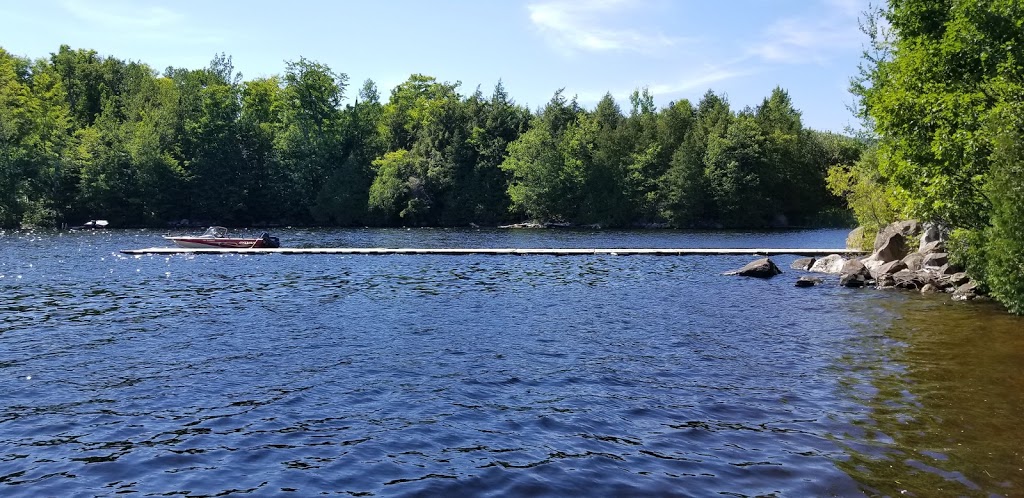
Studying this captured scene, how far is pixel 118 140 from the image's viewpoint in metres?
94.1

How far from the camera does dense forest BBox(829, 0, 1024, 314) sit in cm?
2089

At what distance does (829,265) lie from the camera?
1428 inches

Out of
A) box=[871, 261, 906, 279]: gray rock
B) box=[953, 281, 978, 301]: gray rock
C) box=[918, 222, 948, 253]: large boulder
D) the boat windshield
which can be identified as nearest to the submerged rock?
box=[871, 261, 906, 279]: gray rock

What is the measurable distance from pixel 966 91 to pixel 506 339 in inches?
718

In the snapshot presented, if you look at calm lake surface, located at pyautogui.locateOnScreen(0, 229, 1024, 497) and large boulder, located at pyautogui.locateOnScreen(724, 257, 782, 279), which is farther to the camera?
large boulder, located at pyautogui.locateOnScreen(724, 257, 782, 279)

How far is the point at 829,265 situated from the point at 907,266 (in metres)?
4.87

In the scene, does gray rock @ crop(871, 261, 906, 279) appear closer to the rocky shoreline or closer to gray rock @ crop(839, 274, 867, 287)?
the rocky shoreline

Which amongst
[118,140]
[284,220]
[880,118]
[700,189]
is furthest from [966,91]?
[118,140]

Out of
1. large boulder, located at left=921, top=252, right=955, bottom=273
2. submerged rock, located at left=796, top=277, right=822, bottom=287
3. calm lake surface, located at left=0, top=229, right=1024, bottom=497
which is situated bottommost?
calm lake surface, located at left=0, top=229, right=1024, bottom=497

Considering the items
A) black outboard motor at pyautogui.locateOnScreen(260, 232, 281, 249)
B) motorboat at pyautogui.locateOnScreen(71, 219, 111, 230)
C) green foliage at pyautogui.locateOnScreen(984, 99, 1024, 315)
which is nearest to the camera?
green foliage at pyautogui.locateOnScreen(984, 99, 1024, 315)

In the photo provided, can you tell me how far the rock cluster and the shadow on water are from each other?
7.26m

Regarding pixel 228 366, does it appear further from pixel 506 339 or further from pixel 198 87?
pixel 198 87

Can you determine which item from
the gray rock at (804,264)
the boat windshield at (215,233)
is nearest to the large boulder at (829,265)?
the gray rock at (804,264)

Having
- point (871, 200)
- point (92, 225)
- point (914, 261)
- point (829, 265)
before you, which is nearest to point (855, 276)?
point (914, 261)
